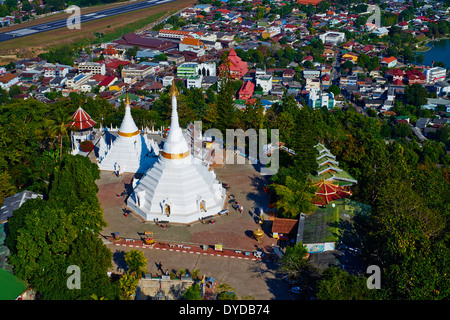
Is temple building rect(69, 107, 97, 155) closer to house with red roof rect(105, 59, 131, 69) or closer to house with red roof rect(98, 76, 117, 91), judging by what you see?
house with red roof rect(98, 76, 117, 91)

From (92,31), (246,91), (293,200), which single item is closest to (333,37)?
(246,91)

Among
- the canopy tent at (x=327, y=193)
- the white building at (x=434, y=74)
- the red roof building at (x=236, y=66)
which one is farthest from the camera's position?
the red roof building at (x=236, y=66)

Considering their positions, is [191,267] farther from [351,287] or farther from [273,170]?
[273,170]

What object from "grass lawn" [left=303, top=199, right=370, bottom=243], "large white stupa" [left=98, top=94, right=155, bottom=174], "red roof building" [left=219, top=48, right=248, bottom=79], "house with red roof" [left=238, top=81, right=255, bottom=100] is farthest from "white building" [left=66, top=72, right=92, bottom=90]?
"grass lawn" [left=303, top=199, right=370, bottom=243]

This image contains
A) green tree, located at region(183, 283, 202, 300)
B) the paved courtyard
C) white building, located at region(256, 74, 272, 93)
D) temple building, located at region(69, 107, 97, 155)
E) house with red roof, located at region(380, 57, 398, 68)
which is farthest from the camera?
house with red roof, located at region(380, 57, 398, 68)

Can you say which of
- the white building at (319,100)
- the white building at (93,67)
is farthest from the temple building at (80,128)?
the white building at (93,67)

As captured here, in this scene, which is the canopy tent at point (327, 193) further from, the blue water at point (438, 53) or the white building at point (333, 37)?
the white building at point (333, 37)
